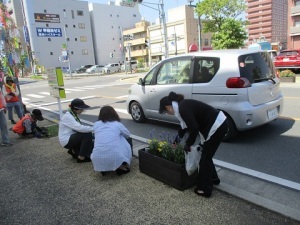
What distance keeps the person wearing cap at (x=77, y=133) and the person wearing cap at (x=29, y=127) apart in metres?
2.04

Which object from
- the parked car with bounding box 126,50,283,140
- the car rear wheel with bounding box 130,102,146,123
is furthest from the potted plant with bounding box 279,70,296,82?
the car rear wheel with bounding box 130,102,146,123

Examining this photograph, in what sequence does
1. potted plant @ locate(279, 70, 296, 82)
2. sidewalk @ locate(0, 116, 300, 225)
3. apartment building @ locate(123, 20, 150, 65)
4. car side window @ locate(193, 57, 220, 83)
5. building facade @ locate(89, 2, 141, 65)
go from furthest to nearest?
building facade @ locate(89, 2, 141, 65)
apartment building @ locate(123, 20, 150, 65)
potted plant @ locate(279, 70, 296, 82)
car side window @ locate(193, 57, 220, 83)
sidewalk @ locate(0, 116, 300, 225)

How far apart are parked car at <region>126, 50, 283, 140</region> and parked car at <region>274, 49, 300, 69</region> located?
45.2 feet

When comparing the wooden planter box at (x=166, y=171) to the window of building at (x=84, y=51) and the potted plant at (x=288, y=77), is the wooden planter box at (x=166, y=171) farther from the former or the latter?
the window of building at (x=84, y=51)

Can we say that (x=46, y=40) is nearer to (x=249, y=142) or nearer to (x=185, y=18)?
(x=185, y=18)

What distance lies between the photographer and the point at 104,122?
13.0 feet

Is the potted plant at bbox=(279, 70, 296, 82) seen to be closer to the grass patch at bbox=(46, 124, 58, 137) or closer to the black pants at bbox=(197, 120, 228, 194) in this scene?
the grass patch at bbox=(46, 124, 58, 137)

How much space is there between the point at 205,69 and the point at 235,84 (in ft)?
2.48

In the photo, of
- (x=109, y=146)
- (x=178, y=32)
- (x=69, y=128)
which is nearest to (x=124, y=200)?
(x=109, y=146)

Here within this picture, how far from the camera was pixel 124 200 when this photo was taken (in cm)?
330

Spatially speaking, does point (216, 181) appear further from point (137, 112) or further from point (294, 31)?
point (294, 31)

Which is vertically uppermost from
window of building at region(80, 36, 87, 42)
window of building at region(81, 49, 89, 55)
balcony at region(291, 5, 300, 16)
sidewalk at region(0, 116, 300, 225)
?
window of building at region(80, 36, 87, 42)

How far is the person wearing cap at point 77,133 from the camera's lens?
4.48 m

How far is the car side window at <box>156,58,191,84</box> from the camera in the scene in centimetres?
563
